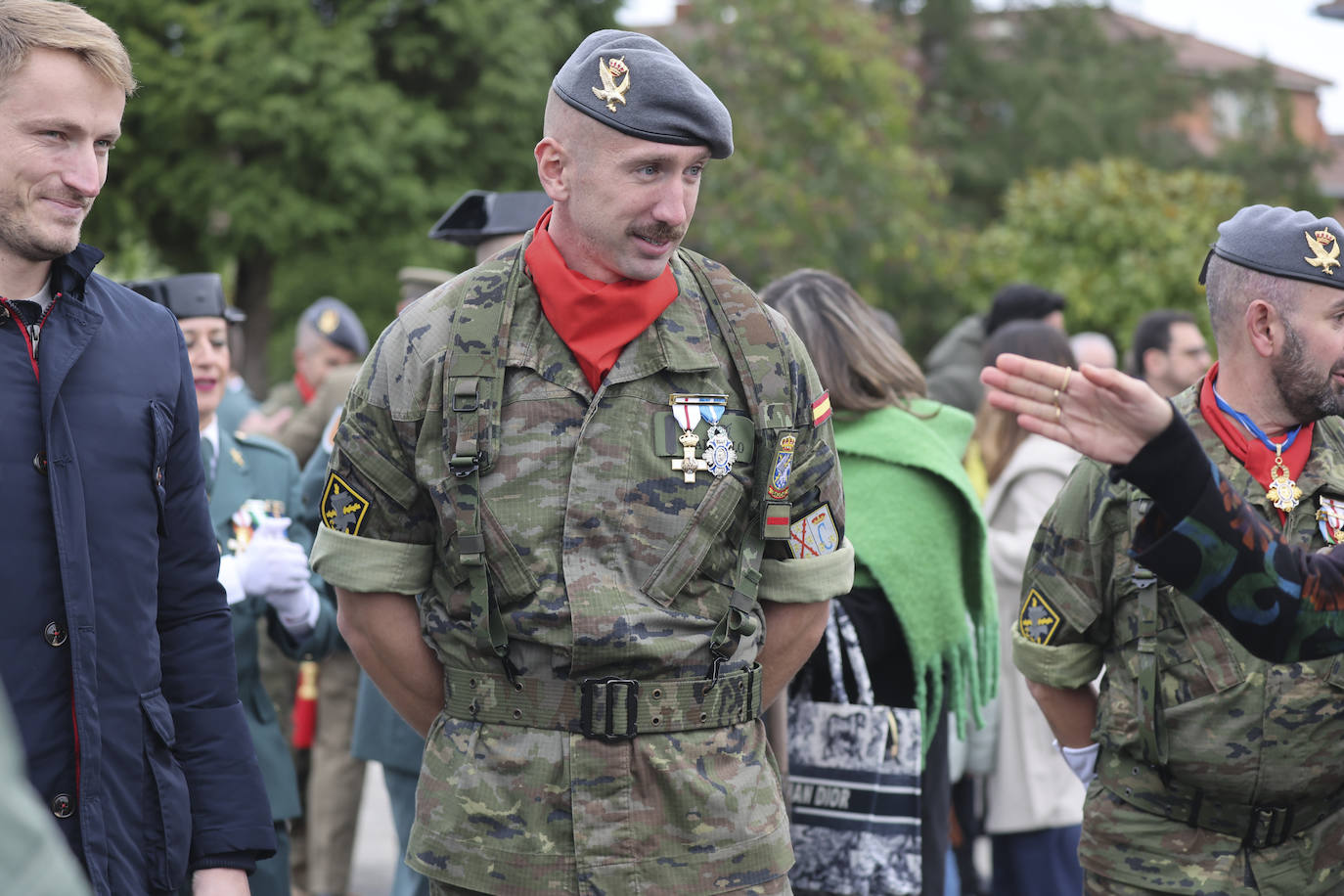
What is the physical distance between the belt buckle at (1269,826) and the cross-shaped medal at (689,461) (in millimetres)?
1456

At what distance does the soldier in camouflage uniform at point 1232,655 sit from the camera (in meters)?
3.12

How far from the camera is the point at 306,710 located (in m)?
6.96

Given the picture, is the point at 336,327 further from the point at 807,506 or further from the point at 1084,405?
the point at 1084,405

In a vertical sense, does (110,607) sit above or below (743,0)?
below

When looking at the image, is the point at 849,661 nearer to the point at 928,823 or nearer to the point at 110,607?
the point at 928,823

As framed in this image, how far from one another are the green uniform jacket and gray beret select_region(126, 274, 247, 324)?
0.41m

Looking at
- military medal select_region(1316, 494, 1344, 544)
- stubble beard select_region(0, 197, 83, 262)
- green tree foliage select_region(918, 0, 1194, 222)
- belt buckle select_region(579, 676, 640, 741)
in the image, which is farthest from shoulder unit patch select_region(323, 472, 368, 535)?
green tree foliage select_region(918, 0, 1194, 222)

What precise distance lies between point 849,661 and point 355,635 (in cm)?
164

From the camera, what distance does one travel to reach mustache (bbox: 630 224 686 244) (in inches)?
107

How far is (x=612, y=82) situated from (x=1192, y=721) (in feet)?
5.94

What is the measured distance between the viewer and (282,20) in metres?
22.0

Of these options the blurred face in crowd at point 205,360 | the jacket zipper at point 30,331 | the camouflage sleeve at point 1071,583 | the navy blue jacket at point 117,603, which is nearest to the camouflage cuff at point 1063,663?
the camouflage sleeve at point 1071,583

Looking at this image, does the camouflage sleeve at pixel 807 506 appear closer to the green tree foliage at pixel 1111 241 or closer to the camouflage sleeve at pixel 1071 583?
the camouflage sleeve at pixel 1071 583

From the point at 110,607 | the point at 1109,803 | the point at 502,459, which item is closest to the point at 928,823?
the point at 1109,803
